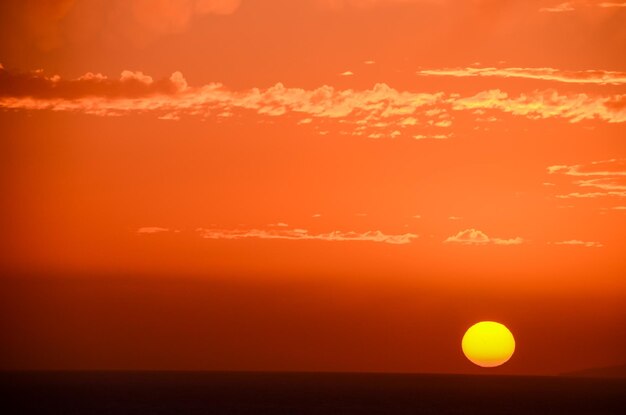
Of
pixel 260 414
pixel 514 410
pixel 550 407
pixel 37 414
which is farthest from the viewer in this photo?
pixel 550 407

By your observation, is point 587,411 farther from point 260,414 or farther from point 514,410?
point 260,414

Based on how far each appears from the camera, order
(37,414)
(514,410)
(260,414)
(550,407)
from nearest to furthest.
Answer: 1. (37,414)
2. (260,414)
3. (514,410)
4. (550,407)

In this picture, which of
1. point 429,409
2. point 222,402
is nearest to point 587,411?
point 429,409

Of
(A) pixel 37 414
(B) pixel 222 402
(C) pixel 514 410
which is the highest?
(B) pixel 222 402

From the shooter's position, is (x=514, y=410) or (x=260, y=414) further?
(x=514, y=410)

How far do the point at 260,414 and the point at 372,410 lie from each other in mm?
10042

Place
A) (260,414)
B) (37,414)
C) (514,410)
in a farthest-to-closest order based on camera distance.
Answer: (514,410)
(260,414)
(37,414)

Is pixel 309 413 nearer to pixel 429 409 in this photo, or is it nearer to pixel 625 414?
pixel 429 409

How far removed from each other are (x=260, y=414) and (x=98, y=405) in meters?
15.7

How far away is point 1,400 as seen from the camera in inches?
3391

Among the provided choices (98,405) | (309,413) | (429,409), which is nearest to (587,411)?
(429,409)

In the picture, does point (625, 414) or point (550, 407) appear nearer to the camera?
point (625, 414)

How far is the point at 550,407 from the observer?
3285 inches

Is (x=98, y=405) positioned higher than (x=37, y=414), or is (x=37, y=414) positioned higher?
(x=98, y=405)
